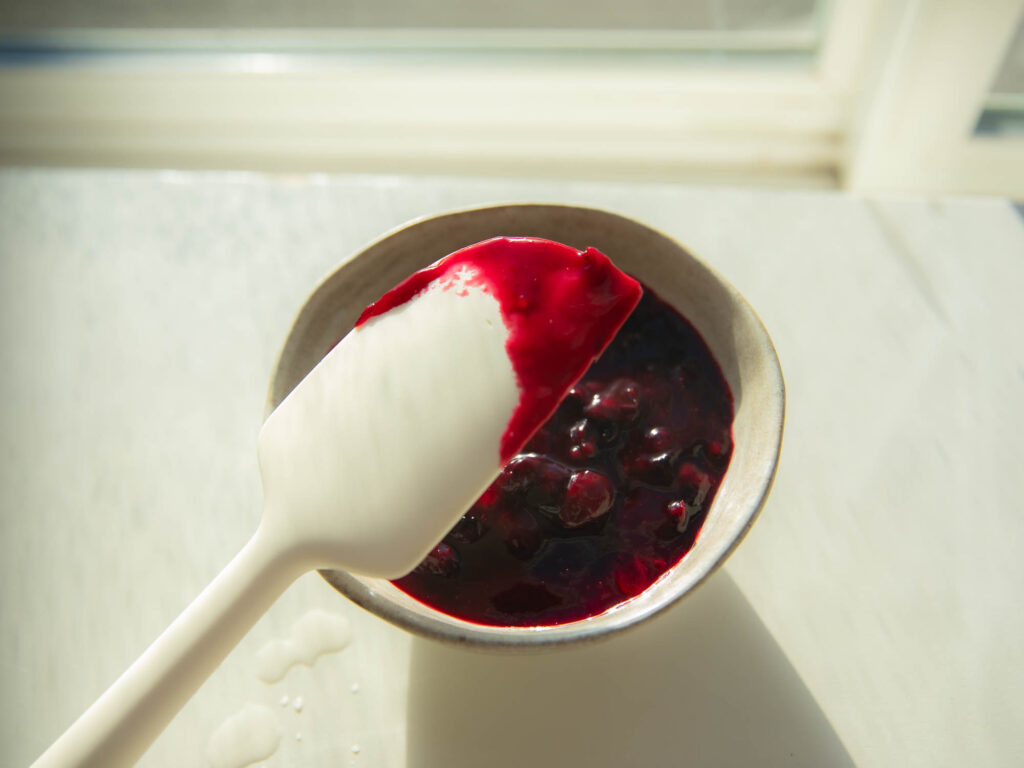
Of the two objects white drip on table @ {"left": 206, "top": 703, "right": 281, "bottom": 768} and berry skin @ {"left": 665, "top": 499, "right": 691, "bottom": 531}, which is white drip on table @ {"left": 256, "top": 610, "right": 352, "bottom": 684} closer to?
white drip on table @ {"left": 206, "top": 703, "right": 281, "bottom": 768}

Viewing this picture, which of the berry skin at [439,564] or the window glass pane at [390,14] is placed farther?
the window glass pane at [390,14]

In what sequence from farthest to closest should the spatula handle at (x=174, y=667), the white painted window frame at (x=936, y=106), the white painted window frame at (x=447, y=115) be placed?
1. the white painted window frame at (x=447, y=115)
2. the white painted window frame at (x=936, y=106)
3. the spatula handle at (x=174, y=667)

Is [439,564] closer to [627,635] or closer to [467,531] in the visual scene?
[467,531]

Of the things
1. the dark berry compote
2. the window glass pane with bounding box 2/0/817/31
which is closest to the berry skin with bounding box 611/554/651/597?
the dark berry compote

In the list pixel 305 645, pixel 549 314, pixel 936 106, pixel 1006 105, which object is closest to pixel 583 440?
pixel 549 314

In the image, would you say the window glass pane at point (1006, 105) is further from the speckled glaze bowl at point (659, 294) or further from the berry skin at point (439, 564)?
the berry skin at point (439, 564)

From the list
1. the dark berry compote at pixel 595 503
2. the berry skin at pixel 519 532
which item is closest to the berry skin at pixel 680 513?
the dark berry compote at pixel 595 503

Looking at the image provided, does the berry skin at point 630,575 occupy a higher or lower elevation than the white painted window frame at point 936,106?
lower

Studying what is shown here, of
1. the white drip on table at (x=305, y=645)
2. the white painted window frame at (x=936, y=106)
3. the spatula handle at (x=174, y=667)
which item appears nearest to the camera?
the spatula handle at (x=174, y=667)
